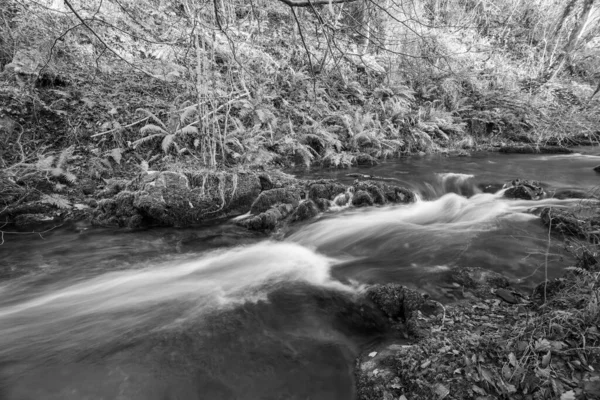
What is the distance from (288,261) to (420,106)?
10.2m

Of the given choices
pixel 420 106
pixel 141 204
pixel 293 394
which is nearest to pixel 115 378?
pixel 293 394

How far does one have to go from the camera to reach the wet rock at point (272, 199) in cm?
664

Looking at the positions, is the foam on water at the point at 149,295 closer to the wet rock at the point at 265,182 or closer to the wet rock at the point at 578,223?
the wet rock at the point at 265,182

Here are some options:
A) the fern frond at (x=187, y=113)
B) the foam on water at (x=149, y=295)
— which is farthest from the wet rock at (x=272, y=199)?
the fern frond at (x=187, y=113)

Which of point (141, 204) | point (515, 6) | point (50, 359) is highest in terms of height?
point (515, 6)

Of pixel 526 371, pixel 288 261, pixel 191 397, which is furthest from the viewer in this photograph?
pixel 288 261

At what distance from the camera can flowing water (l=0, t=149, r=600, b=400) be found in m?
2.96

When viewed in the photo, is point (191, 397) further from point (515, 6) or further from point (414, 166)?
point (515, 6)

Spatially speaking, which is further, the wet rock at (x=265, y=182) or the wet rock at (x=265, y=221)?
the wet rock at (x=265, y=182)

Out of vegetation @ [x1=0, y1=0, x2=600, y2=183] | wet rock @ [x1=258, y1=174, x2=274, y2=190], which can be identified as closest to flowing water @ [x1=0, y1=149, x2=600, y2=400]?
wet rock @ [x1=258, y1=174, x2=274, y2=190]

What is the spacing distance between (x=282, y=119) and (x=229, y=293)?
7.17 metres

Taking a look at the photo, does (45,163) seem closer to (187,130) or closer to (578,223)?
(187,130)

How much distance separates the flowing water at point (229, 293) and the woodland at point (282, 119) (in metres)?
0.56

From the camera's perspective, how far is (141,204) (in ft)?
20.0
